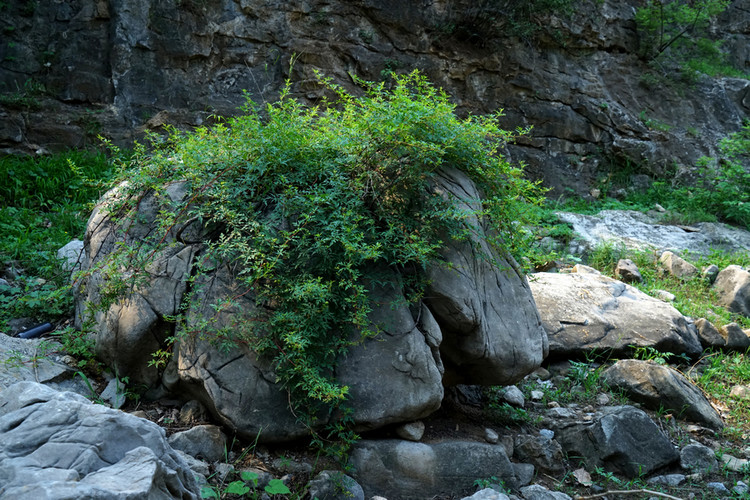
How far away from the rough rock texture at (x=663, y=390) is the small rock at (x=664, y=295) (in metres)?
1.71

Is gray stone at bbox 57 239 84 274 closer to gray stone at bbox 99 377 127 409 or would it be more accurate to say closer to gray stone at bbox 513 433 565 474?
gray stone at bbox 99 377 127 409

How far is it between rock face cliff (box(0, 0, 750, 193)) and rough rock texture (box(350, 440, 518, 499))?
4.69 metres

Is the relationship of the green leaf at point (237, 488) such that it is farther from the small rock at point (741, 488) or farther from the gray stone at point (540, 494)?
the small rock at point (741, 488)

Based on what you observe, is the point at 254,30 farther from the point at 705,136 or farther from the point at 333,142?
the point at 705,136

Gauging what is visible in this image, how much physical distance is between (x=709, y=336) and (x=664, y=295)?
0.82 meters

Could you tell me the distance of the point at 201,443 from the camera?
2.95 metres

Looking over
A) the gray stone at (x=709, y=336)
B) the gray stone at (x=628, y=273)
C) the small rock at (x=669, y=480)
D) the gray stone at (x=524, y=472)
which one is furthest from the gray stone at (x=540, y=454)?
the gray stone at (x=628, y=273)

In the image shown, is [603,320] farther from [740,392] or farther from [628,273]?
[628,273]

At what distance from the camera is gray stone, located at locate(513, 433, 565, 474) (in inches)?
133

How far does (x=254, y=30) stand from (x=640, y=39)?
7.07m

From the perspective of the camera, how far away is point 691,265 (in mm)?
6598

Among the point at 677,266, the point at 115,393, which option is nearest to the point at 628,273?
the point at 677,266

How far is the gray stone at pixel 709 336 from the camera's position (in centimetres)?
515

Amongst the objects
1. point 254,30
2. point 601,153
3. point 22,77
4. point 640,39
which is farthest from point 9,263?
point 640,39
